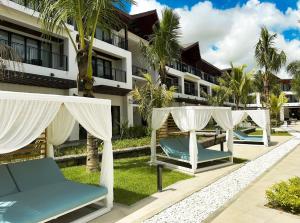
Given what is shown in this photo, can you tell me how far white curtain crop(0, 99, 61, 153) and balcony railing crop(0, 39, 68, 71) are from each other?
10.7 m

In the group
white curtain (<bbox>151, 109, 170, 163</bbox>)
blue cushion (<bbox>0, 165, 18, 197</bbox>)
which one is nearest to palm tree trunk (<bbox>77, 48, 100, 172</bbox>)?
white curtain (<bbox>151, 109, 170, 163</bbox>)

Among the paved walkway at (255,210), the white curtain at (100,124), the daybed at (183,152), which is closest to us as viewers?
the paved walkway at (255,210)

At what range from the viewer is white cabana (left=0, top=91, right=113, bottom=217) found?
4559mm

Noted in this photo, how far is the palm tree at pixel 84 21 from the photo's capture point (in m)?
8.38

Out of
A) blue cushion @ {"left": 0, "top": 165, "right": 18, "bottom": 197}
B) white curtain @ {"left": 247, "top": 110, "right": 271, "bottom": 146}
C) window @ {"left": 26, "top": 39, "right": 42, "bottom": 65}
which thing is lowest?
blue cushion @ {"left": 0, "top": 165, "right": 18, "bottom": 197}

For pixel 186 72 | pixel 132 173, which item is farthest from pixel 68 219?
pixel 186 72

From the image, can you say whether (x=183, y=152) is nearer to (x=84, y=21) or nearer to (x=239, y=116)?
(x=84, y=21)

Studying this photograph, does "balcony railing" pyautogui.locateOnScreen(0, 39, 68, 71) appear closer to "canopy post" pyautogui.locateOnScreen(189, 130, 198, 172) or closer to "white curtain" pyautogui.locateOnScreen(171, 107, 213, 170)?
"white curtain" pyautogui.locateOnScreen(171, 107, 213, 170)

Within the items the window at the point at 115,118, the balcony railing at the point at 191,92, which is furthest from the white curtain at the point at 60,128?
the balcony railing at the point at 191,92

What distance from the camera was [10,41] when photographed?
14.6 m

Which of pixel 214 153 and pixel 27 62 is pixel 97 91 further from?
pixel 214 153

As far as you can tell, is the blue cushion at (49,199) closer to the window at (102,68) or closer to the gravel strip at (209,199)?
the gravel strip at (209,199)

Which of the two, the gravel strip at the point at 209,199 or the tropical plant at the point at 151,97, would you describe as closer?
the gravel strip at the point at 209,199

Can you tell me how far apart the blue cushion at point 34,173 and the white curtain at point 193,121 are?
4.95 m
